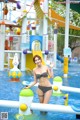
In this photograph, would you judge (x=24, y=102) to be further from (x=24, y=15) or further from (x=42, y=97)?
(x=24, y=15)

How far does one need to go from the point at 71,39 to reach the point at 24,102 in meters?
36.8

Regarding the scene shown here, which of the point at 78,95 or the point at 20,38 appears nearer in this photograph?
the point at 78,95

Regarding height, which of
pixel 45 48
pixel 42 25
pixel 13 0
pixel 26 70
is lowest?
pixel 26 70

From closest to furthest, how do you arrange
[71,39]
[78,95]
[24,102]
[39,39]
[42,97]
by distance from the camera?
[24,102] < [42,97] < [78,95] < [39,39] < [71,39]

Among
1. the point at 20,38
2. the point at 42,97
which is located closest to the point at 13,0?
the point at 20,38

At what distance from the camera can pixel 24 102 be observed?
6484 millimetres

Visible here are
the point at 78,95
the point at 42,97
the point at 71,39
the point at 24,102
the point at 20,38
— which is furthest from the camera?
the point at 71,39

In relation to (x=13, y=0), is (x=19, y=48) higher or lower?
lower

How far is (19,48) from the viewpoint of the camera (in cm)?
2058

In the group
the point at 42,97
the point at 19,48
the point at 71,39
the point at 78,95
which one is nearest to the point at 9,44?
the point at 19,48

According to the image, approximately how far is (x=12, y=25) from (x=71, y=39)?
73.6 feet

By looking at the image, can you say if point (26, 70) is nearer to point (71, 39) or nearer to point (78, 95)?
point (78, 95)

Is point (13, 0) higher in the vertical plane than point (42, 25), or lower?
higher

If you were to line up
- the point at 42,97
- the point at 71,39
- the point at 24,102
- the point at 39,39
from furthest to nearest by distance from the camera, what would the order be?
the point at 71,39, the point at 39,39, the point at 42,97, the point at 24,102
